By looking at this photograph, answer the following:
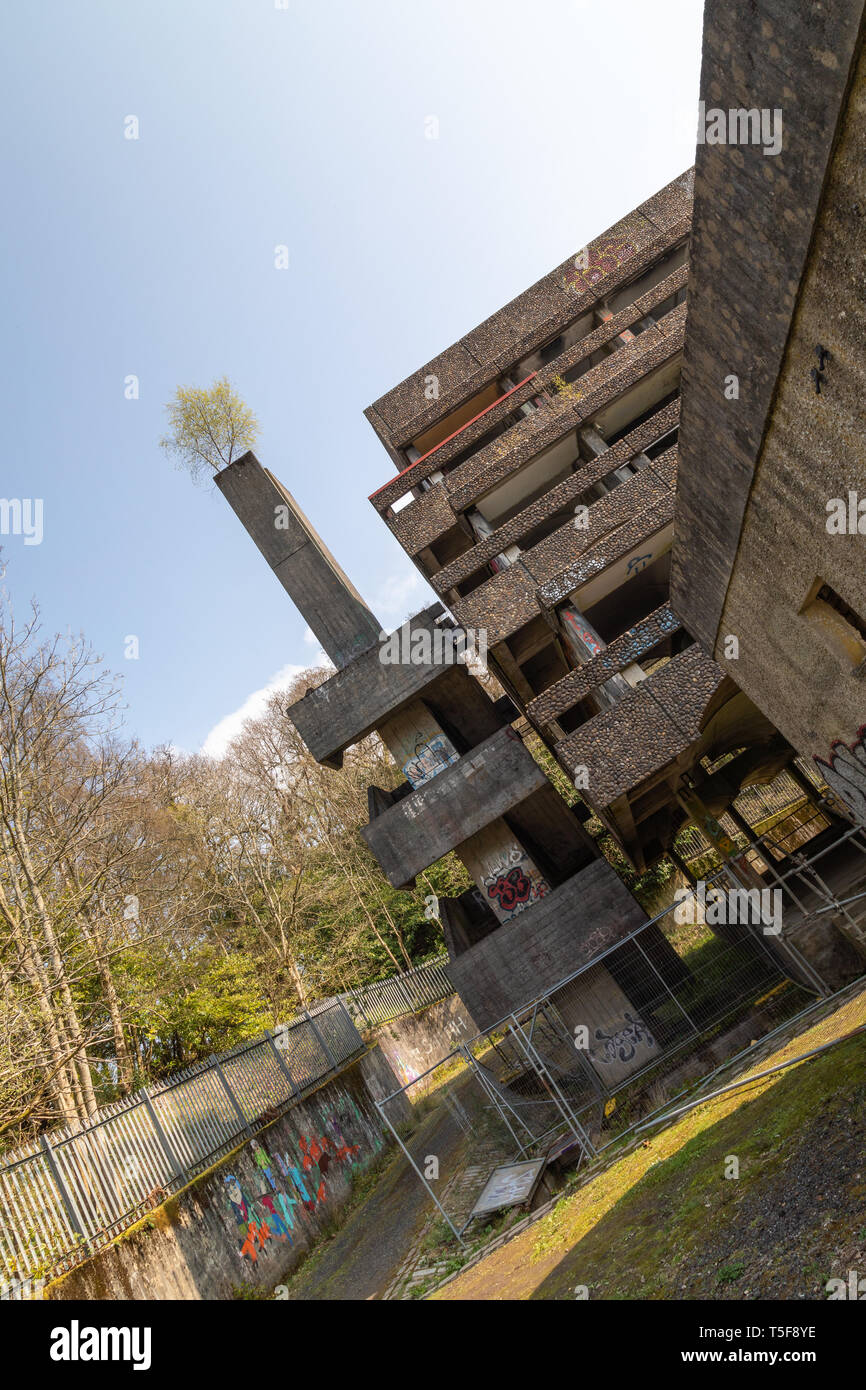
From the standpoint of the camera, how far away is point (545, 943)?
15.8 m

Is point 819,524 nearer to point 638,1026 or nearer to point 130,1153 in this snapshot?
point 638,1026

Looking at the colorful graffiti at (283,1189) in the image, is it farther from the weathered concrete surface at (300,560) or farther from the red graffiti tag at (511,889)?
the weathered concrete surface at (300,560)

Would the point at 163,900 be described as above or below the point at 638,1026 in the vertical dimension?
above

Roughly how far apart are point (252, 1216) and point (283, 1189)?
1.25m

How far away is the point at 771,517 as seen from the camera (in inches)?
254

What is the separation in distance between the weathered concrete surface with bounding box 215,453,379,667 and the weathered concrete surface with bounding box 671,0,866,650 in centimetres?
1279

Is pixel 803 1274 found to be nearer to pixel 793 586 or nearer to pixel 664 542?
pixel 793 586

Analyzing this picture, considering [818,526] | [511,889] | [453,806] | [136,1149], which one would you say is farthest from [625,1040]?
[818,526]

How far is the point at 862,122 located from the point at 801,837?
85.4ft

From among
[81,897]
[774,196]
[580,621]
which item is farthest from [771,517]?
[81,897]

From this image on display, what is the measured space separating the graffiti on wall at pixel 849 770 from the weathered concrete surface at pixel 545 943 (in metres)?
8.14

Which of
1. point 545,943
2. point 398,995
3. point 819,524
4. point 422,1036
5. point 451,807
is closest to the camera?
point 819,524

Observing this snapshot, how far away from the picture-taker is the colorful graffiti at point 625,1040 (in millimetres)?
14688

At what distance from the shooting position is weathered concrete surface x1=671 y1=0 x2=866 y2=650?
4.10 meters
